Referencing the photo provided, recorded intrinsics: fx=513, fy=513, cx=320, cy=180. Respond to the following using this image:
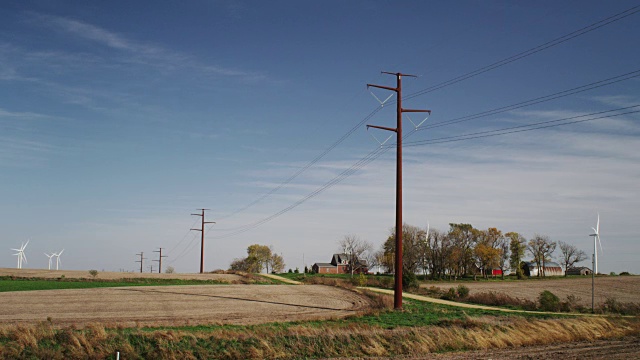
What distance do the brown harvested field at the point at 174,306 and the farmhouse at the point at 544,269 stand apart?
109m

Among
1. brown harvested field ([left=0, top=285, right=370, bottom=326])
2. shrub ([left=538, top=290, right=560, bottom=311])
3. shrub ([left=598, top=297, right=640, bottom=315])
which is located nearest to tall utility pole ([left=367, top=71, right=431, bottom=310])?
brown harvested field ([left=0, top=285, right=370, bottom=326])

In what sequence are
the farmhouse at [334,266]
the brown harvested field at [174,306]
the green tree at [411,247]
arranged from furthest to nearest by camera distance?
the farmhouse at [334,266] < the green tree at [411,247] < the brown harvested field at [174,306]

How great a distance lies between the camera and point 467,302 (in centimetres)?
5275

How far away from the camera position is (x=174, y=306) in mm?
39844

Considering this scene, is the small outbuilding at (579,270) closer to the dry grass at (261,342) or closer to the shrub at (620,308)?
the shrub at (620,308)

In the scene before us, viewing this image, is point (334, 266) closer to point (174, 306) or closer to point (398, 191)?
point (174, 306)

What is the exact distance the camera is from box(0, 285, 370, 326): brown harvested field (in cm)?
3269

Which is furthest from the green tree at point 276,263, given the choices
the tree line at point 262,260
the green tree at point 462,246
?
the green tree at point 462,246

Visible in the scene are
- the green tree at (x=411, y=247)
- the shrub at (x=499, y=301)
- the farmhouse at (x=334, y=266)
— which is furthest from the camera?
the farmhouse at (x=334, y=266)

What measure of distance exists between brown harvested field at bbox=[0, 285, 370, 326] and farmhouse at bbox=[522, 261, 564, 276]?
109 metres

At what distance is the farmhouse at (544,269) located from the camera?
482ft

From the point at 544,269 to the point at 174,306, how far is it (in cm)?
13715

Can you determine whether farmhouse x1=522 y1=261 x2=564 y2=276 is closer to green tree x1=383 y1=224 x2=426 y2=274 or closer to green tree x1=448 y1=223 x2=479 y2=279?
green tree x1=448 y1=223 x2=479 y2=279

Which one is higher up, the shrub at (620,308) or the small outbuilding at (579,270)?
the shrub at (620,308)
